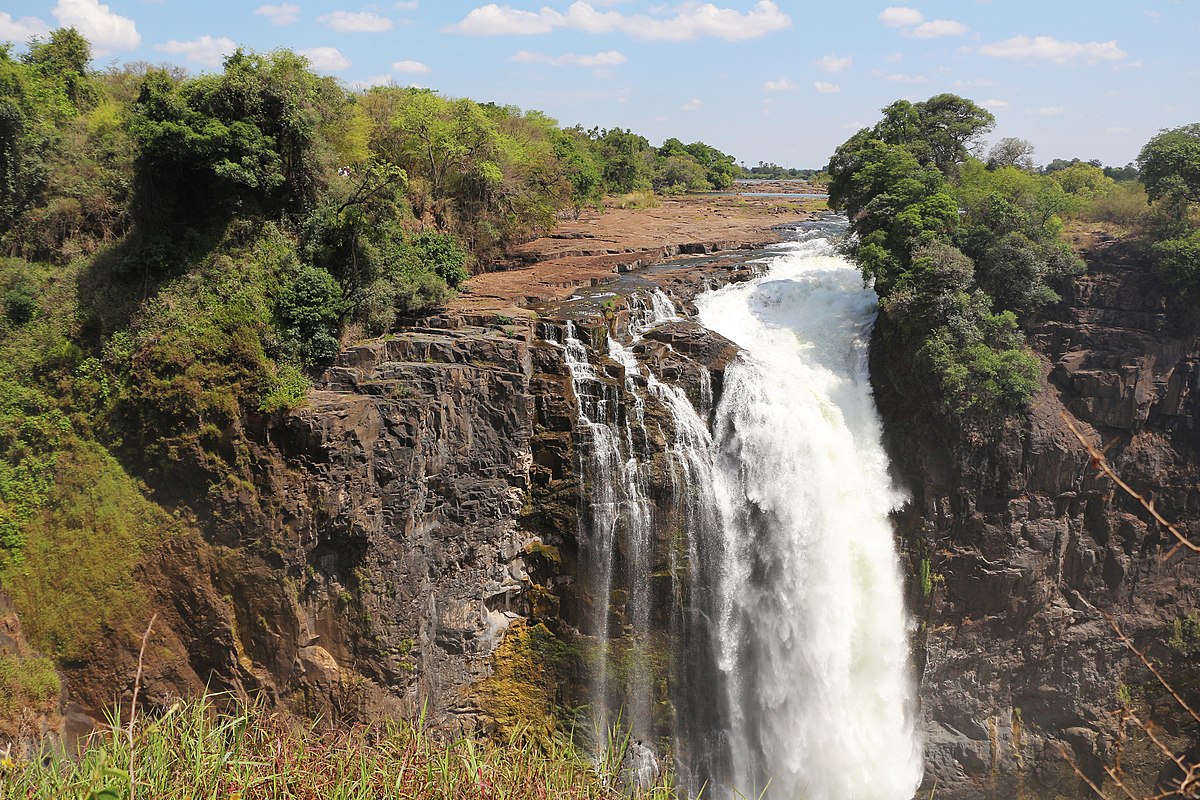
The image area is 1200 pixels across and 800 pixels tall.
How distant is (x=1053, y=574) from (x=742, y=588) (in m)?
9.68

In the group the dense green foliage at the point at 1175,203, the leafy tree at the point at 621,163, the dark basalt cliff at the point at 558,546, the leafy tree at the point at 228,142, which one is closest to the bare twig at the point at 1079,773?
the dark basalt cliff at the point at 558,546

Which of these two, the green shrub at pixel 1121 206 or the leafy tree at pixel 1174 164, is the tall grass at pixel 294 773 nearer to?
the leafy tree at pixel 1174 164

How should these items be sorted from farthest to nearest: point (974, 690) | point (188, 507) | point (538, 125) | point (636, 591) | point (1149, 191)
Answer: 1. point (538, 125)
2. point (1149, 191)
3. point (974, 690)
4. point (636, 591)
5. point (188, 507)

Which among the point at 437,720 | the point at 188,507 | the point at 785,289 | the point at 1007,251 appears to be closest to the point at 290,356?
the point at 188,507

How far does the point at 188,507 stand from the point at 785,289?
20.7 m

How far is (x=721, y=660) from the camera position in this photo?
20750 mm

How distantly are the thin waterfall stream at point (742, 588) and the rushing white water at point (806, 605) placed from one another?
0.04 metres

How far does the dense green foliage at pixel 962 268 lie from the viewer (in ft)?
72.4

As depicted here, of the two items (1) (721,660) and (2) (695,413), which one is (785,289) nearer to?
(2) (695,413)

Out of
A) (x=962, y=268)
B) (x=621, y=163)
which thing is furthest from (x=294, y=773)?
(x=621, y=163)

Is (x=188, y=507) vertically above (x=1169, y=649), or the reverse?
(x=188, y=507)

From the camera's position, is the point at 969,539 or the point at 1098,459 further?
the point at 969,539

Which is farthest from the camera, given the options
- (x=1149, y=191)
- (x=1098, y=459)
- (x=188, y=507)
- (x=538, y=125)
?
(x=538, y=125)

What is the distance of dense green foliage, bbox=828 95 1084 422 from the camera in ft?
72.4
